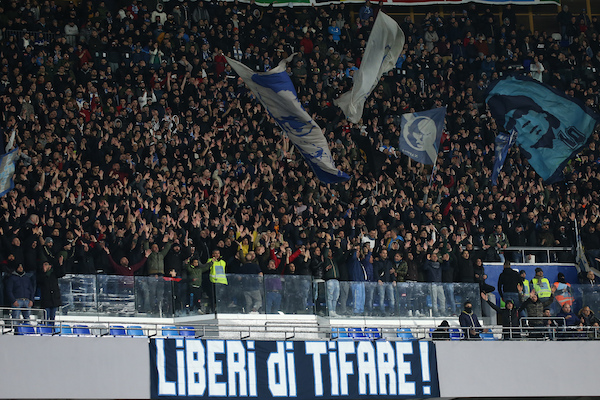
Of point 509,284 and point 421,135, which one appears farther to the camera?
point 421,135

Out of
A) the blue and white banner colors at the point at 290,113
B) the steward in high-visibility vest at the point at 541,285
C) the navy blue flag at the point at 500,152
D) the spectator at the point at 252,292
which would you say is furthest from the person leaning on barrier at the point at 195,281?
the navy blue flag at the point at 500,152

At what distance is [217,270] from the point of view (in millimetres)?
16859

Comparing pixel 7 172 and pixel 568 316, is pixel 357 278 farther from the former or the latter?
pixel 7 172

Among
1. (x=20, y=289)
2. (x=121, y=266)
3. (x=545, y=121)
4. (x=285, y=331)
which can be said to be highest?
(x=545, y=121)

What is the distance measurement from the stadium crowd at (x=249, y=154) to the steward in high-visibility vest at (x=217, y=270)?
0.09 feet

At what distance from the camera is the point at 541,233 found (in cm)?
2227

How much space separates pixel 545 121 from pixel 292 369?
29.8ft

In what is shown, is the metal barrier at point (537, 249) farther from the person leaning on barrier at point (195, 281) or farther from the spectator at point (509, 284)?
the person leaning on barrier at point (195, 281)

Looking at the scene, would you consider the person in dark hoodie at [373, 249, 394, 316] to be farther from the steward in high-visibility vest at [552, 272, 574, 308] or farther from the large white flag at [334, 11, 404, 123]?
the large white flag at [334, 11, 404, 123]

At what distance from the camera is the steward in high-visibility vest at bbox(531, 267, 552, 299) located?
19125 mm

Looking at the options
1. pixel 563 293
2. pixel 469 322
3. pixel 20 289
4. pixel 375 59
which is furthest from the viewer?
pixel 375 59

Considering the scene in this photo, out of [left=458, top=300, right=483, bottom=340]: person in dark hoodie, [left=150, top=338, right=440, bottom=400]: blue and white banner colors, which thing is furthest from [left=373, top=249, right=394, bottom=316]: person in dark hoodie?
[left=458, top=300, right=483, bottom=340]: person in dark hoodie

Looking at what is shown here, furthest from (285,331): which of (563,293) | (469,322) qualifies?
(563,293)

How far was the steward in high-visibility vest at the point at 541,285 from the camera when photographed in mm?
19125
